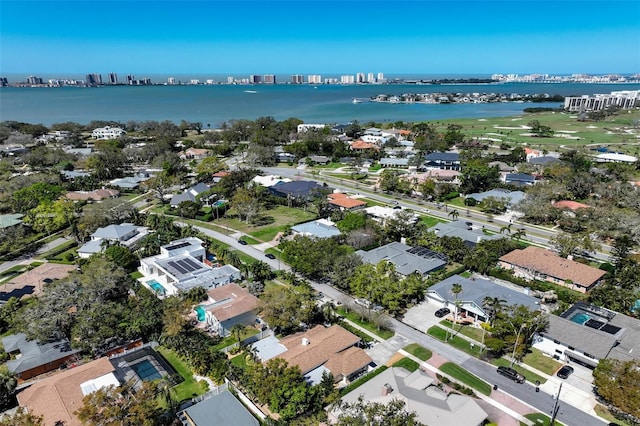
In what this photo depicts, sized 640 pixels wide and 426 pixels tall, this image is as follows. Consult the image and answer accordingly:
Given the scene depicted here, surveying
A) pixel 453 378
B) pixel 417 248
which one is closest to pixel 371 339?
pixel 453 378

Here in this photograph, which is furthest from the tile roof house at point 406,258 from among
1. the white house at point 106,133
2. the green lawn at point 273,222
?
the white house at point 106,133

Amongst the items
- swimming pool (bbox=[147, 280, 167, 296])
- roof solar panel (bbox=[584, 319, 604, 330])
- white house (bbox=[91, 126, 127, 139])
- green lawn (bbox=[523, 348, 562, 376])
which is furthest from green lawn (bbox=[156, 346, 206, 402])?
white house (bbox=[91, 126, 127, 139])

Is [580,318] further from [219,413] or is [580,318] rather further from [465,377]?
[219,413]

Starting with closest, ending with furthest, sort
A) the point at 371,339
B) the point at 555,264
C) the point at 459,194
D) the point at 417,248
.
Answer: the point at 371,339 → the point at 555,264 → the point at 417,248 → the point at 459,194

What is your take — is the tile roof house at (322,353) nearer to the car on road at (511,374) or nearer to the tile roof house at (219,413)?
the tile roof house at (219,413)

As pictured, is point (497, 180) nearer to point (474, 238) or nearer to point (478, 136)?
point (474, 238)
